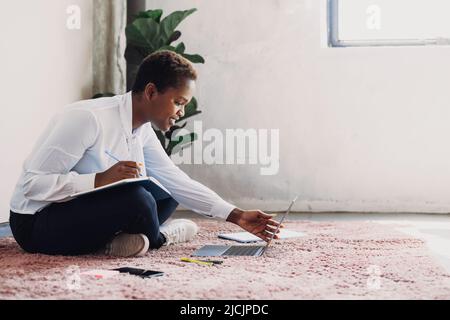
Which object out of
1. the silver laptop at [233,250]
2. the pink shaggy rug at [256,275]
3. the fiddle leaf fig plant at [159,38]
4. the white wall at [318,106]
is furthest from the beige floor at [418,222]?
the silver laptop at [233,250]

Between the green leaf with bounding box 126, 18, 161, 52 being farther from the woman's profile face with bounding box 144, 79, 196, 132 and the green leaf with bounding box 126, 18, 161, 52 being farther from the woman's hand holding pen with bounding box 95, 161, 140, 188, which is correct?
the woman's hand holding pen with bounding box 95, 161, 140, 188

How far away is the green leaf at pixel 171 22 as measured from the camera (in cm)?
359

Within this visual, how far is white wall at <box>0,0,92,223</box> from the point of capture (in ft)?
9.46

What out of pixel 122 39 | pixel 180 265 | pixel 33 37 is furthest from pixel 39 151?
pixel 122 39

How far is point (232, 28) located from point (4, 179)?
6.13ft

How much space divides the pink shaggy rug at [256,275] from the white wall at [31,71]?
24.6 inches

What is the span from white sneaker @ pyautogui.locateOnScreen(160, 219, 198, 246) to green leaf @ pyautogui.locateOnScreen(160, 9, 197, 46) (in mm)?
1460

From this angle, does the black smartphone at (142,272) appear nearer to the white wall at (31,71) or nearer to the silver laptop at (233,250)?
the silver laptop at (233,250)

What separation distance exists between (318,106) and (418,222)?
3.37 ft

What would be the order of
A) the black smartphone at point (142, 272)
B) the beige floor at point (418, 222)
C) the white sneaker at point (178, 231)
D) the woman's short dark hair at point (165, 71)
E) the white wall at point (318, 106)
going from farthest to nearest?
the white wall at point (318, 106)
the beige floor at point (418, 222)
the white sneaker at point (178, 231)
the woman's short dark hair at point (165, 71)
the black smartphone at point (142, 272)

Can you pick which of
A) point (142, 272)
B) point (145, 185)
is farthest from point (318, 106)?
point (142, 272)

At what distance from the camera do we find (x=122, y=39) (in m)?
3.94
